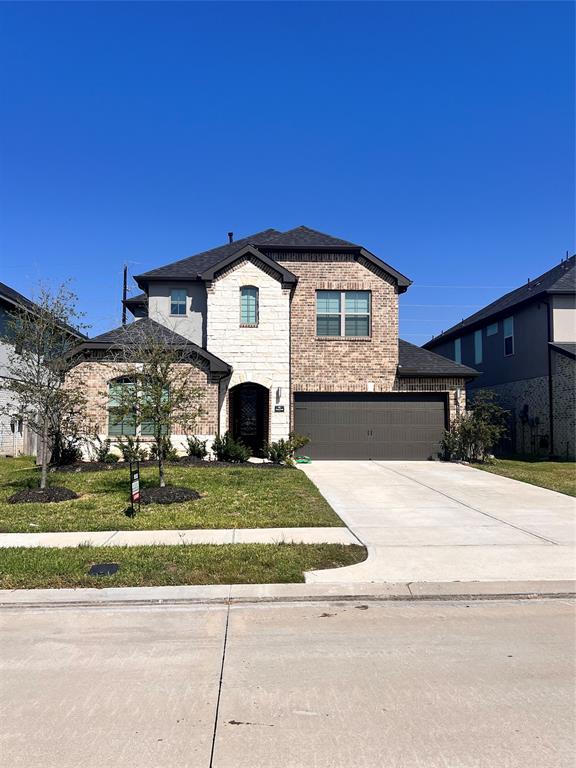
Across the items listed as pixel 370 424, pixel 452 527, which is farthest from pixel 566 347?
pixel 452 527

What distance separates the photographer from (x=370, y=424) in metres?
20.6

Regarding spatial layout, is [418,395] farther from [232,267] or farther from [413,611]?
[413,611]

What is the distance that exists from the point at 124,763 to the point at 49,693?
44.6 inches

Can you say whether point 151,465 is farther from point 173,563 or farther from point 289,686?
point 289,686

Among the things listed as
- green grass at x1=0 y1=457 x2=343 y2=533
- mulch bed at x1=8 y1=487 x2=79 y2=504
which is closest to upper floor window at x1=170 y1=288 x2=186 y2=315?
green grass at x1=0 y1=457 x2=343 y2=533

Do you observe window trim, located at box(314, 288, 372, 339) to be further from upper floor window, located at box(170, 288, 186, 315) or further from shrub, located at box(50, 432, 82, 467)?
shrub, located at box(50, 432, 82, 467)

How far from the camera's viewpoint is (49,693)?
12.8 feet

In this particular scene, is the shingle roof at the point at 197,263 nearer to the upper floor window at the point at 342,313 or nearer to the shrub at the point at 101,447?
the upper floor window at the point at 342,313

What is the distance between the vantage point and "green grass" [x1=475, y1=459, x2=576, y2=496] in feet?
45.7

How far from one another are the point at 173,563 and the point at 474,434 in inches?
583

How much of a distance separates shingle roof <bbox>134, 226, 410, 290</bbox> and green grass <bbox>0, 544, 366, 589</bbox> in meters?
13.7

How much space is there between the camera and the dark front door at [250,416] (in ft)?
68.4

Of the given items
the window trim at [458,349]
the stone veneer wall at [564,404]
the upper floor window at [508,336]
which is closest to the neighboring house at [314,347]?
the stone veneer wall at [564,404]

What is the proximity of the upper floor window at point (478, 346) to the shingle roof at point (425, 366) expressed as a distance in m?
8.44
